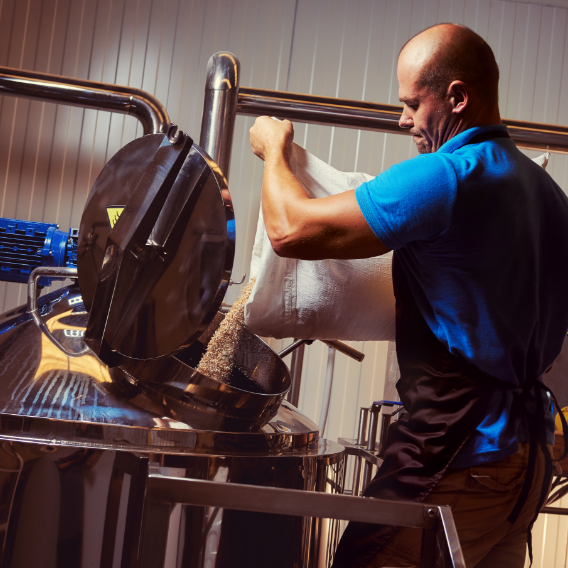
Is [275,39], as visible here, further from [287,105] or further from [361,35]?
[287,105]

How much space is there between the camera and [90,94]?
1507 millimetres

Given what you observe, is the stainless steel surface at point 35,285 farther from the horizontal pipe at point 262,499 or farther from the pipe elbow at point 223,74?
the pipe elbow at point 223,74

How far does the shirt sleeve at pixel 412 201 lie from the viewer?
746 mm

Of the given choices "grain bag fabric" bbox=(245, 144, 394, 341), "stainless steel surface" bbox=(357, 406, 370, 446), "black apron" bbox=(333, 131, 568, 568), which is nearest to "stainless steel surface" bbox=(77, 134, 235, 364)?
"grain bag fabric" bbox=(245, 144, 394, 341)

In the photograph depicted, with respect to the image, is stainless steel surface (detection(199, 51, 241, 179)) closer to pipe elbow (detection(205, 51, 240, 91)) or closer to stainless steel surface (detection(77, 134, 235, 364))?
pipe elbow (detection(205, 51, 240, 91))

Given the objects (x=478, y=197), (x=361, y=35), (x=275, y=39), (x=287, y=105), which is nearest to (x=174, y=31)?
(x=275, y=39)

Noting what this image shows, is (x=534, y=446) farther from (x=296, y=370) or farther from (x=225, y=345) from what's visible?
(x=296, y=370)

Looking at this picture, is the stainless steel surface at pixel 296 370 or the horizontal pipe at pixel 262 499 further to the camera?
the stainless steel surface at pixel 296 370

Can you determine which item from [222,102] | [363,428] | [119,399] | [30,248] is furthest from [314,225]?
[363,428]

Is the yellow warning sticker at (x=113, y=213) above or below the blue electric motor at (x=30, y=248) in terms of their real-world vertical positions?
above

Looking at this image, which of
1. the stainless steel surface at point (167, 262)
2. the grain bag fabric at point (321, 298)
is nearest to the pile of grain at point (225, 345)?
the grain bag fabric at point (321, 298)

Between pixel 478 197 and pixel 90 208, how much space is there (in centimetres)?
61

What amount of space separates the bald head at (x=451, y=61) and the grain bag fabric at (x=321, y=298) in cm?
29

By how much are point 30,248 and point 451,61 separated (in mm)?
947
